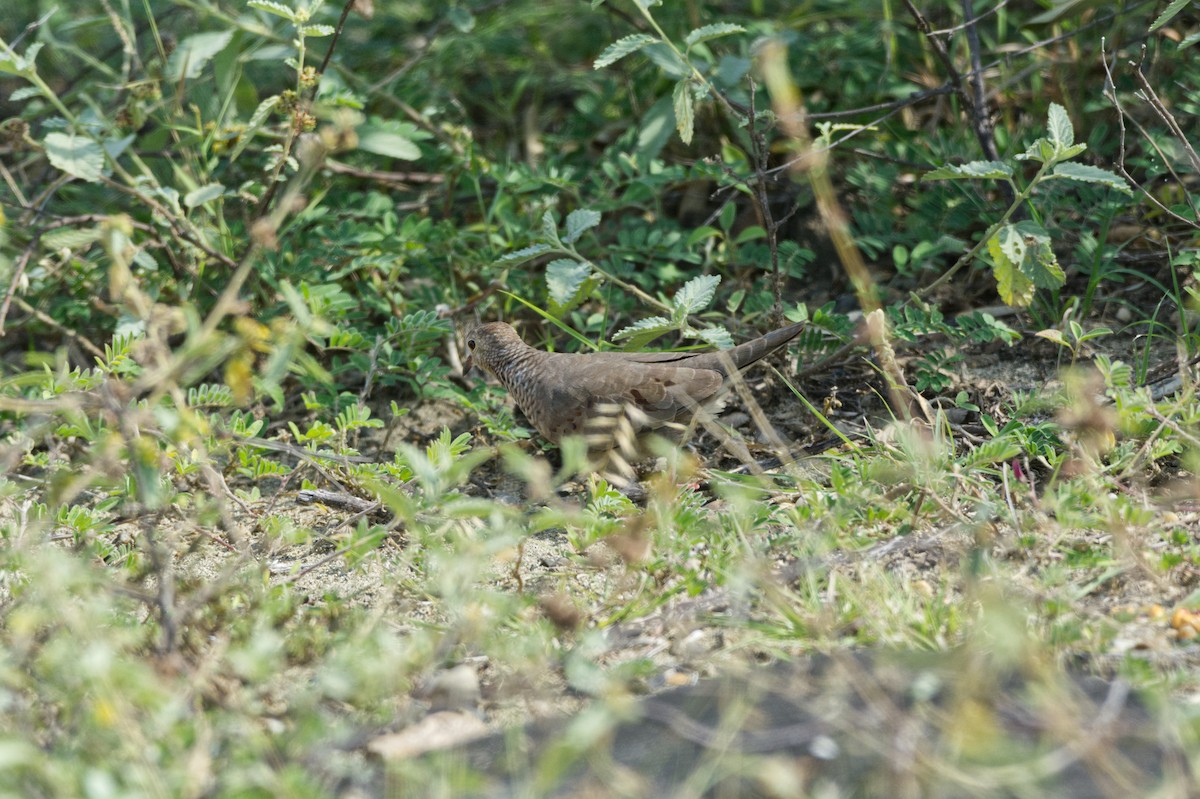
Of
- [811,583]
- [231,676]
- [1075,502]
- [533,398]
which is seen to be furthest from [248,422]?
[1075,502]

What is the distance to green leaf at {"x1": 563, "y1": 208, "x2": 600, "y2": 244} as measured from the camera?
4.38 metres

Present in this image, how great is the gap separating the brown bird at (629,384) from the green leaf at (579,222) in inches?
19.5

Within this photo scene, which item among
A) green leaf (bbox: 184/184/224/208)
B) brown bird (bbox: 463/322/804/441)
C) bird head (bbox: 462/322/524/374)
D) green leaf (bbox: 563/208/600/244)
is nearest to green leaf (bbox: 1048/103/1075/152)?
brown bird (bbox: 463/322/804/441)

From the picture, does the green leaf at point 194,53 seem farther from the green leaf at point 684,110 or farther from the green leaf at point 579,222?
the green leaf at point 684,110

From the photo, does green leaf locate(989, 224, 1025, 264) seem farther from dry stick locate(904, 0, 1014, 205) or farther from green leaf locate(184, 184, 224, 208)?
green leaf locate(184, 184, 224, 208)

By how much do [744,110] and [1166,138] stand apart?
1792mm

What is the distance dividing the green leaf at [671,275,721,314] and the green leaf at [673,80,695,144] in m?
0.52

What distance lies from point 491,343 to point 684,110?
1274 millimetres

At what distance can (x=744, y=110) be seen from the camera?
15.2ft

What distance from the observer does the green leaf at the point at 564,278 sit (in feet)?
13.9

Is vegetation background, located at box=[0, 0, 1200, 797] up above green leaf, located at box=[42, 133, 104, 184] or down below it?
below

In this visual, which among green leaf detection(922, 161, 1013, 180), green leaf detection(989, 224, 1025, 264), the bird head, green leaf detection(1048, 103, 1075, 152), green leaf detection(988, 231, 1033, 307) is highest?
green leaf detection(1048, 103, 1075, 152)

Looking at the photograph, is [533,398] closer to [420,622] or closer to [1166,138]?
[420,622]

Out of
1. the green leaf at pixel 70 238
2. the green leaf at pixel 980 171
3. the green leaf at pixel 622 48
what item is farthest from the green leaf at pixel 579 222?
the green leaf at pixel 70 238
